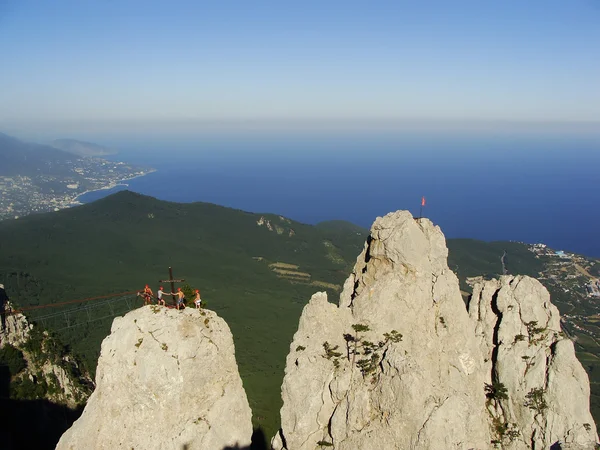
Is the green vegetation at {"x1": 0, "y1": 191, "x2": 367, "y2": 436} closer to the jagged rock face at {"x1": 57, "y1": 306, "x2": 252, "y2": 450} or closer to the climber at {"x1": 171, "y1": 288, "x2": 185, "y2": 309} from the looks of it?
the jagged rock face at {"x1": 57, "y1": 306, "x2": 252, "y2": 450}

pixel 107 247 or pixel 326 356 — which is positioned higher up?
pixel 326 356

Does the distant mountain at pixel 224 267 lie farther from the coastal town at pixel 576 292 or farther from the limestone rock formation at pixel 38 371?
the limestone rock formation at pixel 38 371

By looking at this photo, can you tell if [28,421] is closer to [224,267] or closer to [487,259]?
[224,267]

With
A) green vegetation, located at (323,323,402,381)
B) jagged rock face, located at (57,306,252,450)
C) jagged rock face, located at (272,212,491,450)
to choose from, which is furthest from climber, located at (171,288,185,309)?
green vegetation, located at (323,323,402,381)

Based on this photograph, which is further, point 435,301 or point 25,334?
point 25,334

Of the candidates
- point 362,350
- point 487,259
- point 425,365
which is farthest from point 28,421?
point 487,259

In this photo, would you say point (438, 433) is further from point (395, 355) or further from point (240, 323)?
point (240, 323)

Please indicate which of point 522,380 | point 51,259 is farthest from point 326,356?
point 51,259

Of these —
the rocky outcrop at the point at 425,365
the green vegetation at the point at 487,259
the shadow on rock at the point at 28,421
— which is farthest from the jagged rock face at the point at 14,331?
the green vegetation at the point at 487,259
